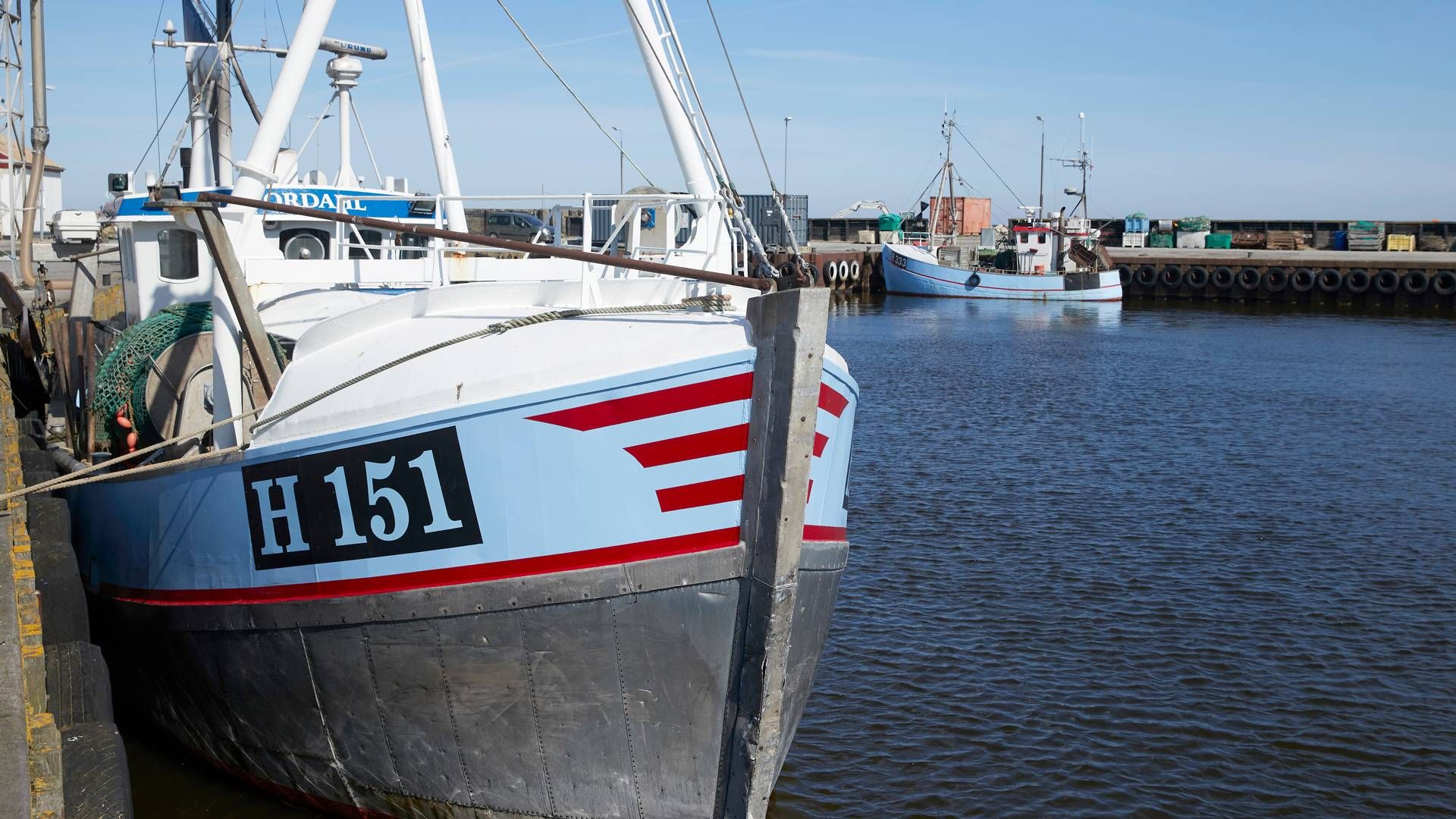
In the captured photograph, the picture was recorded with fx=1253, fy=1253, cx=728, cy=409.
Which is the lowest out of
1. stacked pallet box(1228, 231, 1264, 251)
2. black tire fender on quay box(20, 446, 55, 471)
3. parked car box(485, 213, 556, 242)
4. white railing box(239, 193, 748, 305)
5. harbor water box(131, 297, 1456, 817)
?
harbor water box(131, 297, 1456, 817)

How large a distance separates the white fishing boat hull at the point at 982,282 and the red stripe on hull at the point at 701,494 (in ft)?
174

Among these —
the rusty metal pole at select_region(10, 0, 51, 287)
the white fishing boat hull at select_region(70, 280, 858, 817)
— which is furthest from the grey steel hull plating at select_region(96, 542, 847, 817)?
the rusty metal pole at select_region(10, 0, 51, 287)

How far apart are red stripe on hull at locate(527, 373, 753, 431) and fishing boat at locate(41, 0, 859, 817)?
11 millimetres

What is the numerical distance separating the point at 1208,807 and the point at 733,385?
4.85 m

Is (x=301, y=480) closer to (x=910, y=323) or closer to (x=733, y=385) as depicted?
(x=733, y=385)

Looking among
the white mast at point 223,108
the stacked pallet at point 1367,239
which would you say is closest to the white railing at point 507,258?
the white mast at point 223,108

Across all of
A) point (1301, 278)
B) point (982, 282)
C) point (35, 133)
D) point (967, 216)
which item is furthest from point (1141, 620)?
point (967, 216)

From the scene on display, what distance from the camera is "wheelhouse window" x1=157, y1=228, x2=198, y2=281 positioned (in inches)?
389

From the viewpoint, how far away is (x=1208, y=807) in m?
8.38

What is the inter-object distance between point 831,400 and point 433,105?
5948mm

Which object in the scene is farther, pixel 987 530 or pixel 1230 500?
pixel 1230 500

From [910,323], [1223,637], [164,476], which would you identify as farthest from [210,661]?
[910,323]

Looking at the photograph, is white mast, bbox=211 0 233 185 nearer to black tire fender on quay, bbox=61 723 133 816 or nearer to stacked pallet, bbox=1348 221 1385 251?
black tire fender on quay, bbox=61 723 133 816

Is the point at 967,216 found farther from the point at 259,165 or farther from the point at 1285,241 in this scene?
the point at 259,165
